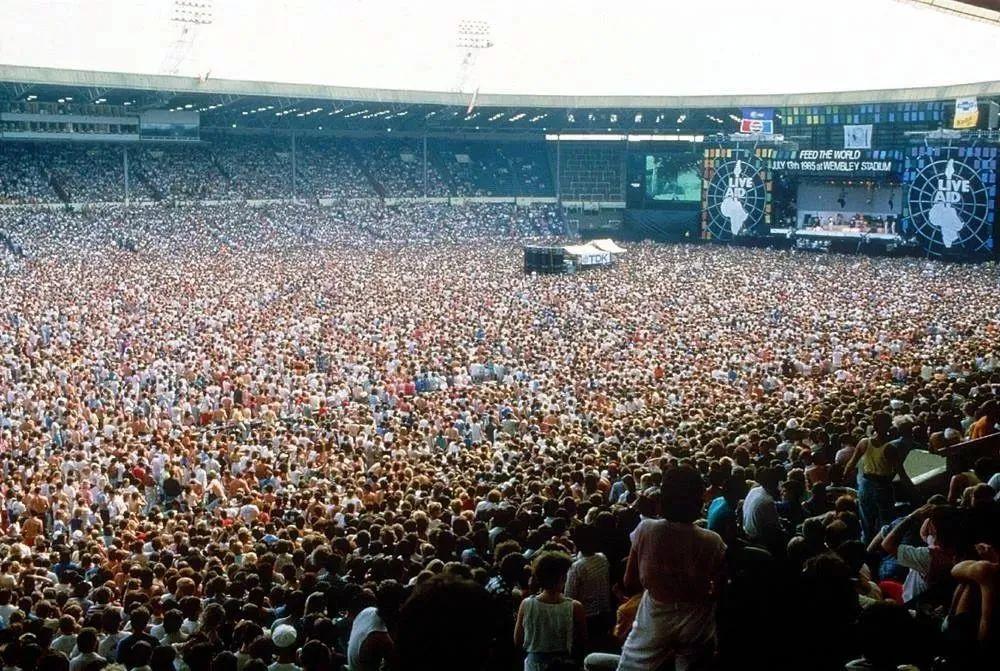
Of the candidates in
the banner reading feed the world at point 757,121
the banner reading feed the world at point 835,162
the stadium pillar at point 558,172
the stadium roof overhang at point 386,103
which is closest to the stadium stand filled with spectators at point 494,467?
the banner reading feed the world at point 835,162

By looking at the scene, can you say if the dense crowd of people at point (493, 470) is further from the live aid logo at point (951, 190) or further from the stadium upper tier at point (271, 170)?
the stadium upper tier at point (271, 170)

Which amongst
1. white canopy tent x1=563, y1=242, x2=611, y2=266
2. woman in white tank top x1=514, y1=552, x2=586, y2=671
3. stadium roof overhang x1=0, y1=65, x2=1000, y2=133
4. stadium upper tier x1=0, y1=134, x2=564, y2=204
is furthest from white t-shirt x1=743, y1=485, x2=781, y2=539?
stadium upper tier x1=0, y1=134, x2=564, y2=204

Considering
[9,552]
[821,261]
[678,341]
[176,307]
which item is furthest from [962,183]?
[9,552]

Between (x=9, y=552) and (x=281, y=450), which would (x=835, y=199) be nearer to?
(x=281, y=450)

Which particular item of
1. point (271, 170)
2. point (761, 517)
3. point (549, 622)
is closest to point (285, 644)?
point (549, 622)

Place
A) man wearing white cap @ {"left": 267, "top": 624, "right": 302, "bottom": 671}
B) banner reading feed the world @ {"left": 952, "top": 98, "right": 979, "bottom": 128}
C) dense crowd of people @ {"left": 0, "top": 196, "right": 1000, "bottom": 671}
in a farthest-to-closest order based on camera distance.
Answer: banner reading feed the world @ {"left": 952, "top": 98, "right": 979, "bottom": 128}, man wearing white cap @ {"left": 267, "top": 624, "right": 302, "bottom": 671}, dense crowd of people @ {"left": 0, "top": 196, "right": 1000, "bottom": 671}

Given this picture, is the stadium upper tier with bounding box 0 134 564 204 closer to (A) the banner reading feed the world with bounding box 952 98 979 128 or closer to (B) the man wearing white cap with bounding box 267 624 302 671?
(A) the banner reading feed the world with bounding box 952 98 979 128
